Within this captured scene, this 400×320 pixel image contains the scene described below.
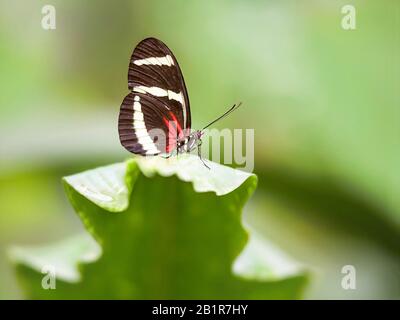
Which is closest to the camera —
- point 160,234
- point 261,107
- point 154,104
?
point 160,234

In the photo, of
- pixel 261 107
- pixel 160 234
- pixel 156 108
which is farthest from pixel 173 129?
pixel 261 107

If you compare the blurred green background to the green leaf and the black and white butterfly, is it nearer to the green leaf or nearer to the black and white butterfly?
the black and white butterfly

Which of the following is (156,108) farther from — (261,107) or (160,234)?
(261,107)

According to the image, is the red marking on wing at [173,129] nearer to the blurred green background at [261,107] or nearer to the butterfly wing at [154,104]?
the butterfly wing at [154,104]

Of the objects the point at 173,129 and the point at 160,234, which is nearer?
the point at 160,234

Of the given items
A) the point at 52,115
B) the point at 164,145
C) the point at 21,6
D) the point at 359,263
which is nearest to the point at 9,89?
the point at 52,115
